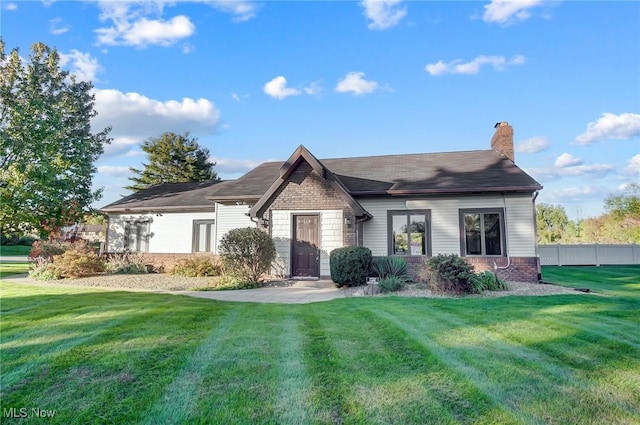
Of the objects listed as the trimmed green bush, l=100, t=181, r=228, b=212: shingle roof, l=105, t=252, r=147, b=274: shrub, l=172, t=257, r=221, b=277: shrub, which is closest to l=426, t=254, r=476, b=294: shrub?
the trimmed green bush

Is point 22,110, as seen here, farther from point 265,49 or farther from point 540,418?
point 540,418

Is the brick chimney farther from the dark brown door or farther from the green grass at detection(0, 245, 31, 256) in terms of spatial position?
the green grass at detection(0, 245, 31, 256)

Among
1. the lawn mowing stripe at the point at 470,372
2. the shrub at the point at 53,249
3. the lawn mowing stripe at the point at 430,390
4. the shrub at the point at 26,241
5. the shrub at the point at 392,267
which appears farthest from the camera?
the shrub at the point at 26,241

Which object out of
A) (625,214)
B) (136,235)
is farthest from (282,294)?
(625,214)

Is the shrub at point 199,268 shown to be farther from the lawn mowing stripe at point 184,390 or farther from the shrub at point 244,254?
the lawn mowing stripe at point 184,390

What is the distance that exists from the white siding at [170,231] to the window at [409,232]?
8.33 metres

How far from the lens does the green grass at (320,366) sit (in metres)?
2.80

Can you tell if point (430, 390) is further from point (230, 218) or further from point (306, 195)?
point (230, 218)

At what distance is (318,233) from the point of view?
12.3 m

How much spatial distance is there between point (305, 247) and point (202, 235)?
19.8ft

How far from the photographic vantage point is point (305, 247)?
1243 centimetres

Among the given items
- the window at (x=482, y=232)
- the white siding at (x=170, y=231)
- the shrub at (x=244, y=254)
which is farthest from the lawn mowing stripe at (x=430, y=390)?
the white siding at (x=170, y=231)

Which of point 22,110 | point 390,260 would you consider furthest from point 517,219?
point 22,110

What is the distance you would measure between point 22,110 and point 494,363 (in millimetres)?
22248
